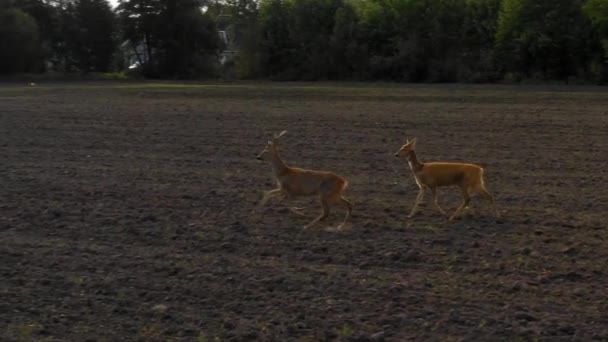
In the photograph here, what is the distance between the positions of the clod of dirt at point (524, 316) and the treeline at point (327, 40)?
133ft

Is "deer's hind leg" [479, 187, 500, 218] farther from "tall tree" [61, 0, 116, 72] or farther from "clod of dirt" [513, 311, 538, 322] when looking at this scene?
"tall tree" [61, 0, 116, 72]

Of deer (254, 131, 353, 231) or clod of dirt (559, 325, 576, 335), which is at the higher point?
deer (254, 131, 353, 231)

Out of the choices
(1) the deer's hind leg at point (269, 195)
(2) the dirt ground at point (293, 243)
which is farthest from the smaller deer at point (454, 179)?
(1) the deer's hind leg at point (269, 195)

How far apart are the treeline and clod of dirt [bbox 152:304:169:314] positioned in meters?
41.3

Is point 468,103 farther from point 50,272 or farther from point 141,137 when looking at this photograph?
point 50,272

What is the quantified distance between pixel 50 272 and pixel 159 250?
1.33m

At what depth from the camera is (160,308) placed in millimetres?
8258

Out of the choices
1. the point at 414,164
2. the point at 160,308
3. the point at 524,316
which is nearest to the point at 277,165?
the point at 414,164

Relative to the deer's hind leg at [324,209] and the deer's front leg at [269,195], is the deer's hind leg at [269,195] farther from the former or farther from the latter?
the deer's hind leg at [324,209]

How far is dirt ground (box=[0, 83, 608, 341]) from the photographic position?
7.94 m

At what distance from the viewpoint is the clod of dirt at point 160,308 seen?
8180mm

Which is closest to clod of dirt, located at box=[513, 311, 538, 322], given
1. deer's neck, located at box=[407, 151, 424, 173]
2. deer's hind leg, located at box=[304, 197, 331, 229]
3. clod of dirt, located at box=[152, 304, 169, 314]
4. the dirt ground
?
the dirt ground

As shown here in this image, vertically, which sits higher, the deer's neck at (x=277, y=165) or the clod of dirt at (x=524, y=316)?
the deer's neck at (x=277, y=165)

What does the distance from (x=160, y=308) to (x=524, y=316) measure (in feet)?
10.2
